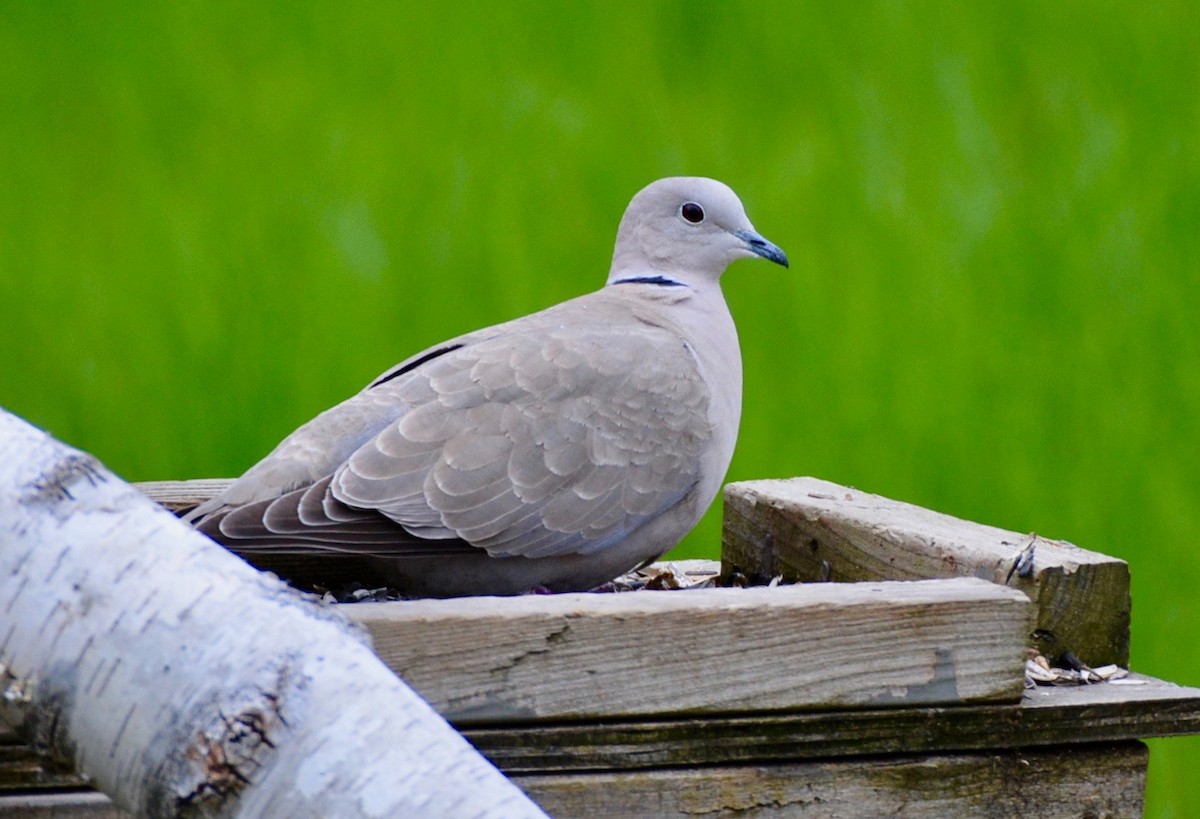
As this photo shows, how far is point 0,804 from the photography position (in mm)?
1444

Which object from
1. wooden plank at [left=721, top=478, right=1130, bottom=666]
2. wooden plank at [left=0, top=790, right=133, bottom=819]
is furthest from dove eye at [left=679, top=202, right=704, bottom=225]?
wooden plank at [left=0, top=790, right=133, bottom=819]

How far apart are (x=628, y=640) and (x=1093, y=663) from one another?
2.19 feet

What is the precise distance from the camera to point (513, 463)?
5.82 ft

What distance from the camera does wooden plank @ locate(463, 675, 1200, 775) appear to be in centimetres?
153

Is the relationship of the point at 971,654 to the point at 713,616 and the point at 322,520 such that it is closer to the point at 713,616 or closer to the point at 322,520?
the point at 713,616

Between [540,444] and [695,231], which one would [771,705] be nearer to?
[540,444]

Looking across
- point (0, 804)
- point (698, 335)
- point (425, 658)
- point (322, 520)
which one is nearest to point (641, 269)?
point (698, 335)

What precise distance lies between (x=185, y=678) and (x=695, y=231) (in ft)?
5.11

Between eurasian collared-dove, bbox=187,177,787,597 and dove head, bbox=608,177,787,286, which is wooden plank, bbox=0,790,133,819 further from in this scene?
dove head, bbox=608,177,787,286

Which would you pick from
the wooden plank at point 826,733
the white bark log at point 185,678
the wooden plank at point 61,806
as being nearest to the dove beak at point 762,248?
the wooden plank at point 826,733

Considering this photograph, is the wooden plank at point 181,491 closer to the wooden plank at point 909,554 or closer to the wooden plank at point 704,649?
the wooden plank at point 704,649

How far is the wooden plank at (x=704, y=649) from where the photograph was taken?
1.48 m

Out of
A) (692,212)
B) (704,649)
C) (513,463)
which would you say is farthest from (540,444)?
(692,212)

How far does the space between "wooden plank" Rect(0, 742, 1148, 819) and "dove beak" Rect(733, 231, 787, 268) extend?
868mm
